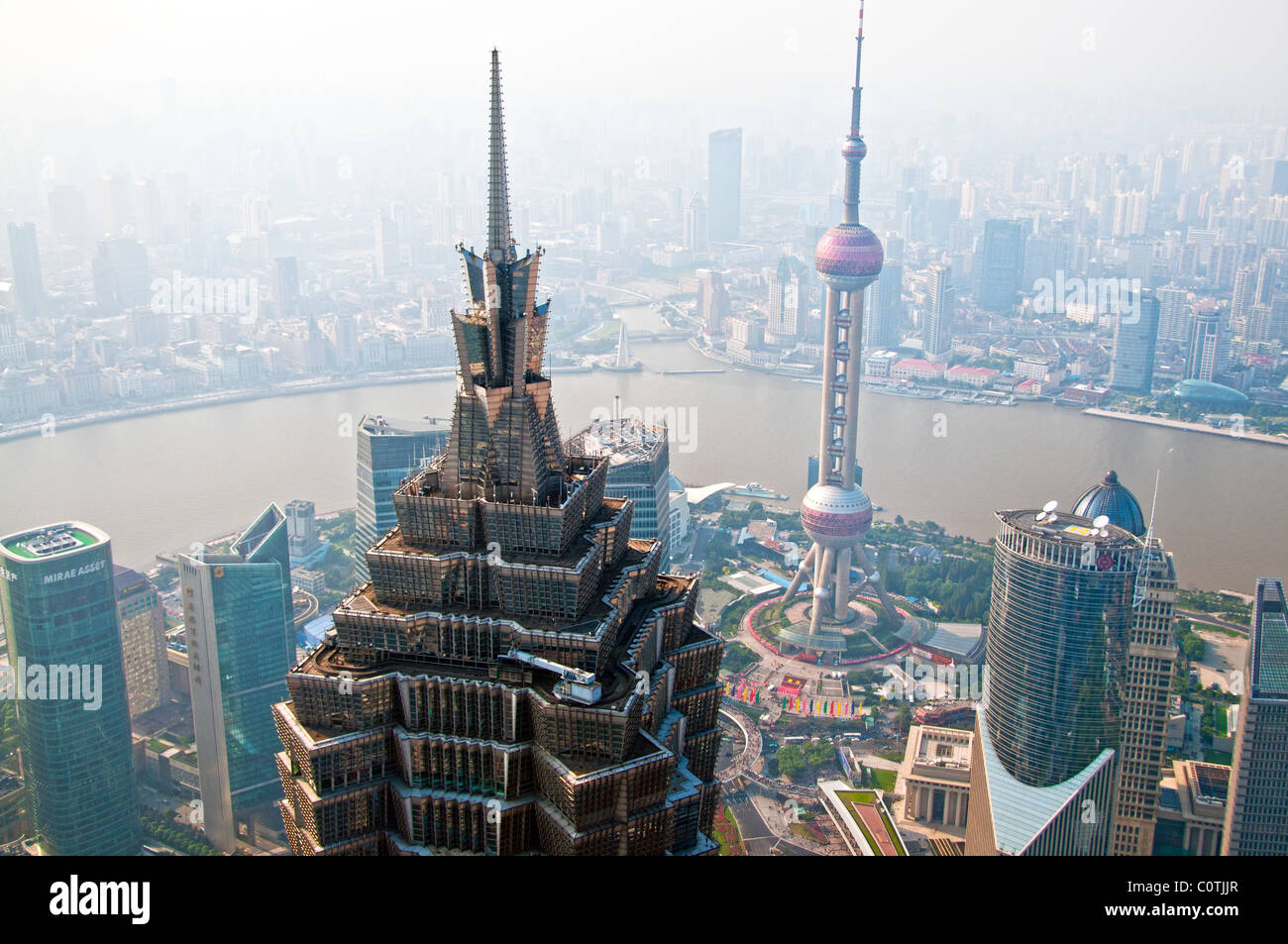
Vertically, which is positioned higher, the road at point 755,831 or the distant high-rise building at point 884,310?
the distant high-rise building at point 884,310

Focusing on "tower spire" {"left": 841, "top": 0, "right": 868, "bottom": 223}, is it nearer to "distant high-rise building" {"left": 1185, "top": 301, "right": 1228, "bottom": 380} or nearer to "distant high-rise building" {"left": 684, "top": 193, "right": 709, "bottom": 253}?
"distant high-rise building" {"left": 1185, "top": 301, "right": 1228, "bottom": 380}

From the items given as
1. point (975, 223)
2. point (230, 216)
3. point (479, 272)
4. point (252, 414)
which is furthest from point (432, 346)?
point (479, 272)

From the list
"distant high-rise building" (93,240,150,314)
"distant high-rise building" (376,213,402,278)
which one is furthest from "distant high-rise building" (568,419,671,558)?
"distant high-rise building" (376,213,402,278)

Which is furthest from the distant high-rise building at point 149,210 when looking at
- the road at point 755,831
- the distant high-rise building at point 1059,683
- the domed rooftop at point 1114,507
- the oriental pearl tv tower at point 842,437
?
the distant high-rise building at point 1059,683

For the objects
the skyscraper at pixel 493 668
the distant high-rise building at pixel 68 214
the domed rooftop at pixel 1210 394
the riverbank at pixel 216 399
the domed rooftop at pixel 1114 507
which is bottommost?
the riverbank at pixel 216 399

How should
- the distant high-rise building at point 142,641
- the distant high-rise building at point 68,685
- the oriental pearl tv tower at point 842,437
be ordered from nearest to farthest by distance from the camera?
the distant high-rise building at point 68,685
the distant high-rise building at point 142,641
the oriental pearl tv tower at point 842,437

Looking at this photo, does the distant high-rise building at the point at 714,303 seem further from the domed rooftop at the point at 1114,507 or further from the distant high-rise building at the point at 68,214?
the domed rooftop at the point at 1114,507

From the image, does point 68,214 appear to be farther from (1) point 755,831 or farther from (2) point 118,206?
(1) point 755,831
